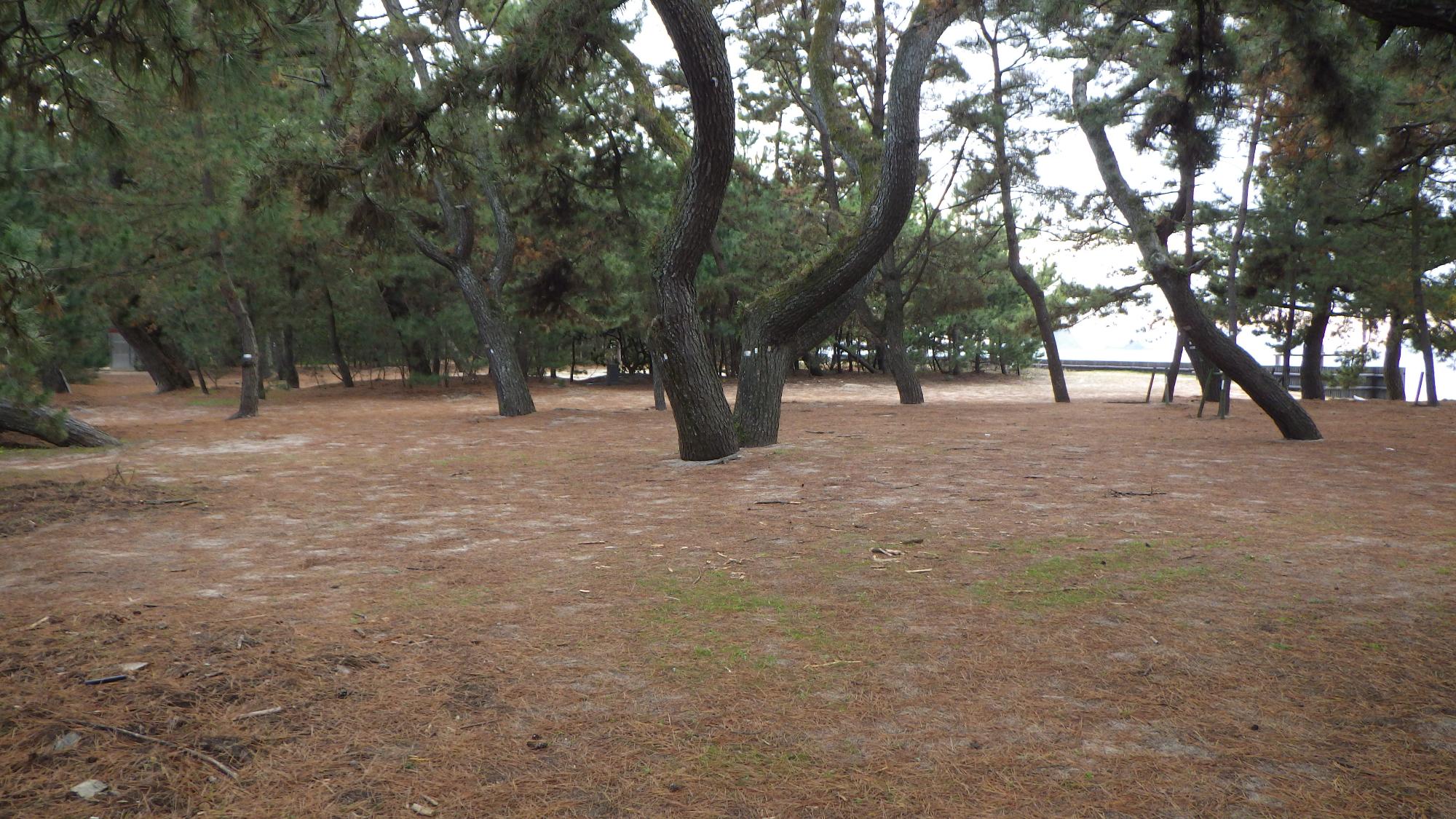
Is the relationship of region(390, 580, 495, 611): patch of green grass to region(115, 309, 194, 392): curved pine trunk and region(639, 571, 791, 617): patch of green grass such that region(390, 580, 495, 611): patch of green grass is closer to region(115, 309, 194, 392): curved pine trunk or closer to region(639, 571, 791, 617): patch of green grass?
region(639, 571, 791, 617): patch of green grass

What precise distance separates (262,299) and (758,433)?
17.7 meters

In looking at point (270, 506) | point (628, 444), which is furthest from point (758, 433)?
point (270, 506)

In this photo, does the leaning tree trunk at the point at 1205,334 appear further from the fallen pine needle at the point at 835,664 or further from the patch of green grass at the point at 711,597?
the fallen pine needle at the point at 835,664

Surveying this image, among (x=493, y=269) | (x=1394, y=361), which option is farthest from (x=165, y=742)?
(x=1394, y=361)

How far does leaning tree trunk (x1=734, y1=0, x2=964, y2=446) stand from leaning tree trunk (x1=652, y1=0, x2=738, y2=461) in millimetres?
918

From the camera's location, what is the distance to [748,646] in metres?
3.69

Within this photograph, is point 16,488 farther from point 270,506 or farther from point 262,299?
point 262,299

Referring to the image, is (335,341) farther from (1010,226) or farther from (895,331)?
(1010,226)

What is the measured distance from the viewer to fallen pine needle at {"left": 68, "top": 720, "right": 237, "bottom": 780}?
8.63ft

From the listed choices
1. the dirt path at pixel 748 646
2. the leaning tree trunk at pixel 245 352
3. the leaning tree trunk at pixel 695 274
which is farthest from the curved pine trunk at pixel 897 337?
the leaning tree trunk at pixel 245 352

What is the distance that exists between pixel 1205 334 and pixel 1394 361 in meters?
15.6

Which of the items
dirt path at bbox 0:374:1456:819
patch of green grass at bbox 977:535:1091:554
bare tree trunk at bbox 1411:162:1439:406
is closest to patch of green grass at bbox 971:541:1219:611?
dirt path at bbox 0:374:1456:819

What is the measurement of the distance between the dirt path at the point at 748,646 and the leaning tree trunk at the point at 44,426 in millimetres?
3802

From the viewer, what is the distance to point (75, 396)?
22.3m
